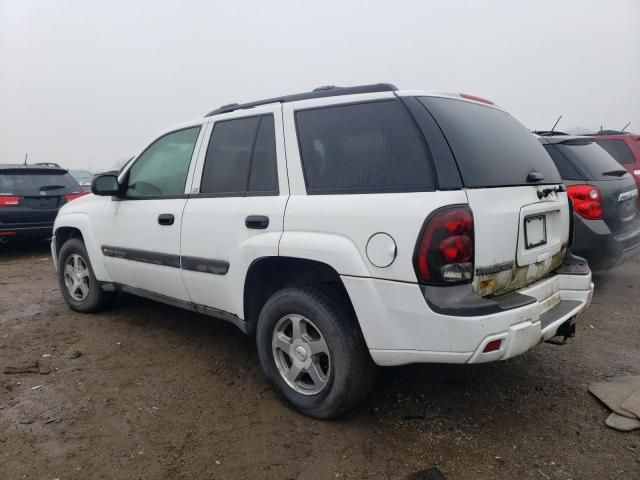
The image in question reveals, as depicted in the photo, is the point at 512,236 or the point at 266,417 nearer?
the point at 512,236

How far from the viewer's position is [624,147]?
7.10 meters

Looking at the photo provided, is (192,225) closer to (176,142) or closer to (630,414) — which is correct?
(176,142)

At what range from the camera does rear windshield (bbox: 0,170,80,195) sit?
24.1ft

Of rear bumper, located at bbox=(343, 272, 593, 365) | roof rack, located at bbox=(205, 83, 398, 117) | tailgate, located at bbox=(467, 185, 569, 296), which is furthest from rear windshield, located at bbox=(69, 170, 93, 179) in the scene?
tailgate, located at bbox=(467, 185, 569, 296)

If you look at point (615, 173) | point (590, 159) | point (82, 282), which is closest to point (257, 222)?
point (82, 282)

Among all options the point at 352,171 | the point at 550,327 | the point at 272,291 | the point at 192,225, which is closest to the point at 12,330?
the point at 192,225

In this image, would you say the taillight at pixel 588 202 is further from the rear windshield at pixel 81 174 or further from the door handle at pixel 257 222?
the rear windshield at pixel 81 174

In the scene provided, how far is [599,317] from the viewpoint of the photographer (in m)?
4.27

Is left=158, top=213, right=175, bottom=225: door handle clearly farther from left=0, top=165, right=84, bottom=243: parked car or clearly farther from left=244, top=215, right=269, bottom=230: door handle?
left=0, top=165, right=84, bottom=243: parked car

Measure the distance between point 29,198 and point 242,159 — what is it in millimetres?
6083

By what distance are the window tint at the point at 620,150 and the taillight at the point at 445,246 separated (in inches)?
245

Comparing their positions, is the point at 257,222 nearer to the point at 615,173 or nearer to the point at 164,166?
the point at 164,166

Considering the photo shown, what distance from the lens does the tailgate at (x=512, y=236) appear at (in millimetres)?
2184

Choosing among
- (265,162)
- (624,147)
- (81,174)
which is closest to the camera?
(265,162)
